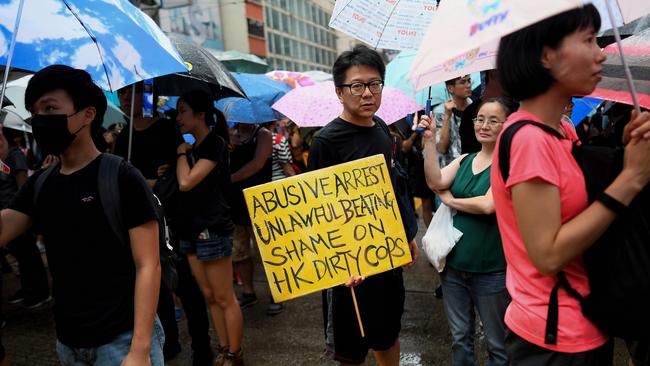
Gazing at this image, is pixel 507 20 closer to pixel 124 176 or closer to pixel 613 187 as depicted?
pixel 613 187

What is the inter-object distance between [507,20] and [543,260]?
26.0 inches

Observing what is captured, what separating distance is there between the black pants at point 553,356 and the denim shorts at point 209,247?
2231 mm

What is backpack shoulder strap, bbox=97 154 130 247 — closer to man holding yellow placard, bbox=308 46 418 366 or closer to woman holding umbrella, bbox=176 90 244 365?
man holding yellow placard, bbox=308 46 418 366

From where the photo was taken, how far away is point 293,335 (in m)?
4.23

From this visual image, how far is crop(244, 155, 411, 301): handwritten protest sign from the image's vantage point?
8.42 ft

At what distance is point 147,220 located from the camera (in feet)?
6.40

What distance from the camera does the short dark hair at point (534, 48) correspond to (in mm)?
1356

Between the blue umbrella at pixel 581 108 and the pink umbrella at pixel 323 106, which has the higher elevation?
the pink umbrella at pixel 323 106

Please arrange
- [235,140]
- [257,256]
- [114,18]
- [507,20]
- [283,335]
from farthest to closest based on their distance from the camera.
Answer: [257,256]
[235,140]
[283,335]
[114,18]
[507,20]

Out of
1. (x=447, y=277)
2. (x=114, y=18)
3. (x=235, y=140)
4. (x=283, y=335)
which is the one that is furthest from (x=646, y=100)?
(x=235, y=140)

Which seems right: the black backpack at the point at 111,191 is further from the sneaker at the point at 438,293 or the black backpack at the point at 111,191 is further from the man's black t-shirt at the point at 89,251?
the sneaker at the point at 438,293

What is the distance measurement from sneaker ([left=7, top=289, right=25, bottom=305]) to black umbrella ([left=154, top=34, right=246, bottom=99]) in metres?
3.06

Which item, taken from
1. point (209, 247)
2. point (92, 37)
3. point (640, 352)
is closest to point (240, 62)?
point (209, 247)

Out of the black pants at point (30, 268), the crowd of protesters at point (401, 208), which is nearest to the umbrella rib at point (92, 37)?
the crowd of protesters at point (401, 208)
